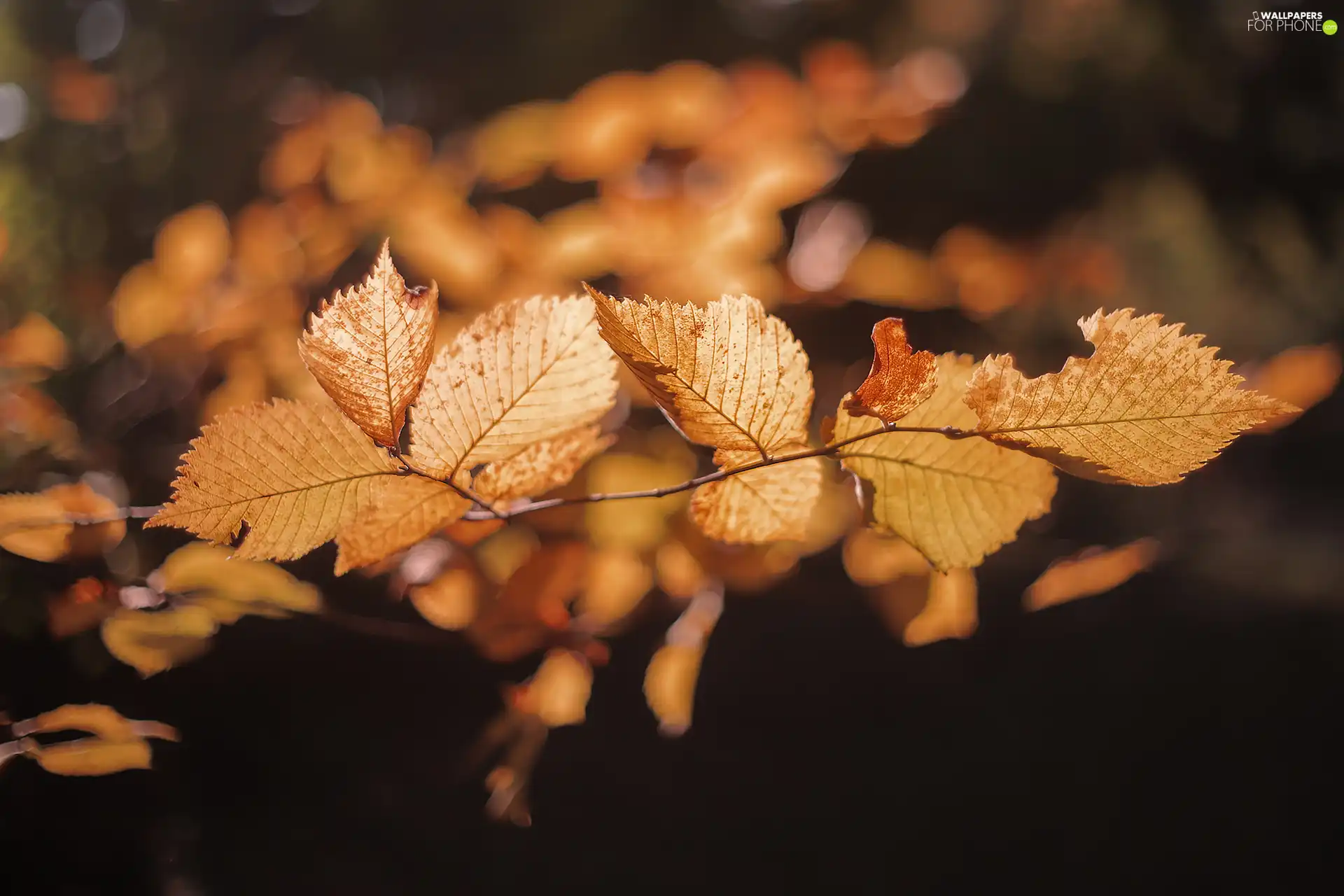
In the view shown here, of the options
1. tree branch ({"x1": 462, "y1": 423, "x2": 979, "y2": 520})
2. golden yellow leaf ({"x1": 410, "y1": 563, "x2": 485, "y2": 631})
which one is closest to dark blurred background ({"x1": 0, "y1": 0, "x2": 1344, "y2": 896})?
golden yellow leaf ({"x1": 410, "y1": 563, "x2": 485, "y2": 631})

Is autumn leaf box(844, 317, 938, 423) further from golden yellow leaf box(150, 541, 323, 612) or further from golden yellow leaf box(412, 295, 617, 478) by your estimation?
golden yellow leaf box(150, 541, 323, 612)

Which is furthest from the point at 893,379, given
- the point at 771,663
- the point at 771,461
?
the point at 771,663

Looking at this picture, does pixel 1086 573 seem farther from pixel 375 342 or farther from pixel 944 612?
pixel 375 342

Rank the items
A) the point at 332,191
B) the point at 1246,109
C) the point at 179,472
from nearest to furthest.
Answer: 1. the point at 179,472
2. the point at 332,191
3. the point at 1246,109

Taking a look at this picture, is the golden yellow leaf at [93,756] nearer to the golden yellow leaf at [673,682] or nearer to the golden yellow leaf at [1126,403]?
the golden yellow leaf at [673,682]

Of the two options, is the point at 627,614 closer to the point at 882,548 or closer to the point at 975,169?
the point at 882,548

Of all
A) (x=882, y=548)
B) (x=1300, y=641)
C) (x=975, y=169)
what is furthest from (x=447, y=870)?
(x=975, y=169)
